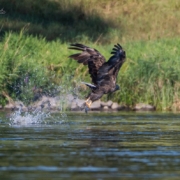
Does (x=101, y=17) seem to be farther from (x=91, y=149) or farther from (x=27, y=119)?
(x=91, y=149)

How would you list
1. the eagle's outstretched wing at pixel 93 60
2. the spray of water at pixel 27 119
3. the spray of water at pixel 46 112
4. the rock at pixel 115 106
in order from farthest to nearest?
the rock at pixel 115 106
the spray of water at pixel 46 112
the spray of water at pixel 27 119
the eagle's outstretched wing at pixel 93 60

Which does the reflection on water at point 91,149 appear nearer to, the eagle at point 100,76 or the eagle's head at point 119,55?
the eagle at point 100,76

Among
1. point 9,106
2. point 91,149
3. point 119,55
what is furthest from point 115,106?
point 91,149

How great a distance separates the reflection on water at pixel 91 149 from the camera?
29.6ft

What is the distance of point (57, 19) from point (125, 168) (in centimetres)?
2442

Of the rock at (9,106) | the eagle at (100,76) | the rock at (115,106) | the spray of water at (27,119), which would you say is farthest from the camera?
the rock at (115,106)

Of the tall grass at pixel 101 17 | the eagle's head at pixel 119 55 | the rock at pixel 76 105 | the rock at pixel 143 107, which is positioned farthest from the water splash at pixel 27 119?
the tall grass at pixel 101 17

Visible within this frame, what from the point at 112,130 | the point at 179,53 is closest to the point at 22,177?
the point at 112,130

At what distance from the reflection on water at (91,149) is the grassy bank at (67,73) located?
3.05m

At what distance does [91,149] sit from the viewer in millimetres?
11086

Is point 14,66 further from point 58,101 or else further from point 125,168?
point 125,168

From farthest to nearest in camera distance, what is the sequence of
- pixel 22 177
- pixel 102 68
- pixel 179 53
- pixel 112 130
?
pixel 179 53, pixel 102 68, pixel 112 130, pixel 22 177

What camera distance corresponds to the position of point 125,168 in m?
9.35

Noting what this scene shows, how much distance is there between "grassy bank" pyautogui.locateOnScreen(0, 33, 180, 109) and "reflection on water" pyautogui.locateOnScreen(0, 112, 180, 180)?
10.0 feet
